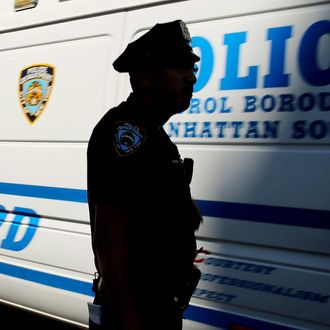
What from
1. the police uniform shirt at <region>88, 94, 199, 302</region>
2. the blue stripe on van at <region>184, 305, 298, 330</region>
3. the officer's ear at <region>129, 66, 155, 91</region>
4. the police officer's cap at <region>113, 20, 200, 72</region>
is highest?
the police officer's cap at <region>113, 20, 200, 72</region>

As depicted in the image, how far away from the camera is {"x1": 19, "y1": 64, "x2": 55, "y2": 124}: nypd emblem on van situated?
9.35 ft

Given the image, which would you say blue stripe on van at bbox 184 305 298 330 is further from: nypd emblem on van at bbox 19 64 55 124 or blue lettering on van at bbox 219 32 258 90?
nypd emblem on van at bbox 19 64 55 124

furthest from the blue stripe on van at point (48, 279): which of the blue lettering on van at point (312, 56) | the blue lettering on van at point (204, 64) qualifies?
the blue lettering on van at point (312, 56)

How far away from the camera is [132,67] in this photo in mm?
1424

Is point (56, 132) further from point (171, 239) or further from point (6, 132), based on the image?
point (171, 239)

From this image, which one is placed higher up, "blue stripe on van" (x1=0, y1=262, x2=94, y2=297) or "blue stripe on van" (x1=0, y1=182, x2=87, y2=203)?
"blue stripe on van" (x1=0, y1=182, x2=87, y2=203)

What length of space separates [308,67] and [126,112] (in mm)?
917

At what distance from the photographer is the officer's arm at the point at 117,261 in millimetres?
1277

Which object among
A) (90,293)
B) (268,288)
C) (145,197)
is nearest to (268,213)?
(268,288)

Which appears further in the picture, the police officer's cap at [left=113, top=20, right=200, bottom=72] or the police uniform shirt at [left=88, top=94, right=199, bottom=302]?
the police officer's cap at [left=113, top=20, right=200, bottom=72]

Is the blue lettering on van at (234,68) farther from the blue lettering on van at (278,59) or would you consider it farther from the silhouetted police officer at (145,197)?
the silhouetted police officer at (145,197)

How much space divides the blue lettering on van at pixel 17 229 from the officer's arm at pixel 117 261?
→ 161 centimetres

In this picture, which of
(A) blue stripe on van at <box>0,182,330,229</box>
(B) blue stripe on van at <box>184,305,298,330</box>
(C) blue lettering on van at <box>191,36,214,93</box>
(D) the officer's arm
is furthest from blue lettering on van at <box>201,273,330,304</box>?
(D) the officer's arm

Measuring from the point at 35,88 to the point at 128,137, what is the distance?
1.70 metres
